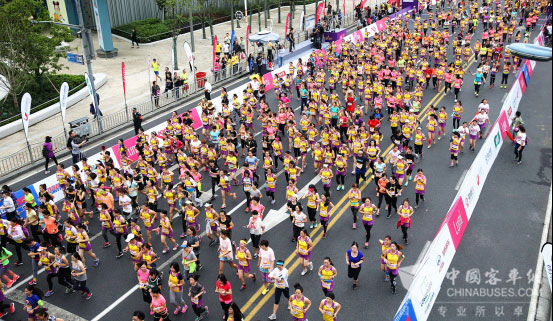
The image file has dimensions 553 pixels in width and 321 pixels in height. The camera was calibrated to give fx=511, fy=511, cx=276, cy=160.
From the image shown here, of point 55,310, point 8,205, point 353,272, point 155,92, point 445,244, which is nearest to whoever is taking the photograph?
point 445,244

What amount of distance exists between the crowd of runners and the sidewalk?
6843 millimetres

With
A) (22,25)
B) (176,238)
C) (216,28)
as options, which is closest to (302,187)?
(176,238)

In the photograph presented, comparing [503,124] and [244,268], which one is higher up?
[503,124]

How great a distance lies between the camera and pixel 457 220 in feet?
43.3

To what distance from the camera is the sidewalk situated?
79.4ft

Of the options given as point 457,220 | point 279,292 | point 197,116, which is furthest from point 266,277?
point 197,116

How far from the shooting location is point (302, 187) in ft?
58.4

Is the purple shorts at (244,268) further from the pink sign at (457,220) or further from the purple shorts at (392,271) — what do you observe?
the pink sign at (457,220)

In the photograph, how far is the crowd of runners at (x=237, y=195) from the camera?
1197 cm

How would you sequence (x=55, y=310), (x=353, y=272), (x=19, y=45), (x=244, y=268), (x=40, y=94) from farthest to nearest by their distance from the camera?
(x=40, y=94) < (x=19, y=45) < (x=244, y=268) < (x=55, y=310) < (x=353, y=272)

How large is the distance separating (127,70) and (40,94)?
269 inches

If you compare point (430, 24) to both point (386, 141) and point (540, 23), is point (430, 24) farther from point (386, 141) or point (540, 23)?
point (386, 141)

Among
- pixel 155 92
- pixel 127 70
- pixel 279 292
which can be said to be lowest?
pixel 127 70

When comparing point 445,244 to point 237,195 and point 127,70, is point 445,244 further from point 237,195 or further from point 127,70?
point 127,70
